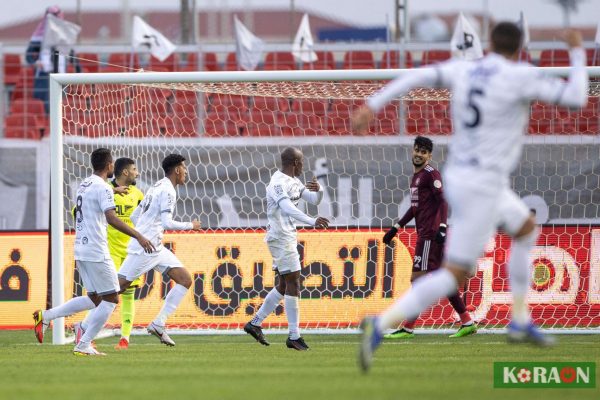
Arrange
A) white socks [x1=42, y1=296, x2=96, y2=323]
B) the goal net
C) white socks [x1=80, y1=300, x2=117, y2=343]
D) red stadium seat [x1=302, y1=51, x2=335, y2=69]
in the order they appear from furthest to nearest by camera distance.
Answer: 1. red stadium seat [x1=302, y1=51, x2=335, y2=69]
2. the goal net
3. white socks [x1=42, y1=296, x2=96, y2=323]
4. white socks [x1=80, y1=300, x2=117, y2=343]

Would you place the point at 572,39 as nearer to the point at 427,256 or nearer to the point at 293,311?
the point at 293,311

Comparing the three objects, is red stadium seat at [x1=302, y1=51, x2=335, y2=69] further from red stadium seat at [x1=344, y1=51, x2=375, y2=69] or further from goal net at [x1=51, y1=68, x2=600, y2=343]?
goal net at [x1=51, y1=68, x2=600, y2=343]

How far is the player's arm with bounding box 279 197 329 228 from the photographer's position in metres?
10.4

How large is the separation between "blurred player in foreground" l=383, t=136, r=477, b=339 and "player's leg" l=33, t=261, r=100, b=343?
127 inches

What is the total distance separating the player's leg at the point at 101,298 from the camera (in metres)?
10.1

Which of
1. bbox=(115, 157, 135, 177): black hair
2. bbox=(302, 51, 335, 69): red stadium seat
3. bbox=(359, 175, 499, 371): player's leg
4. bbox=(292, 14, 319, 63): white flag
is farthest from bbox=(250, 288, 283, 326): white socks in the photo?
bbox=(302, 51, 335, 69): red stadium seat

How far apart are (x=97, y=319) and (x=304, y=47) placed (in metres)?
11.8

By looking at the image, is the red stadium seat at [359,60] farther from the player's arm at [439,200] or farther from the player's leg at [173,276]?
the player's leg at [173,276]

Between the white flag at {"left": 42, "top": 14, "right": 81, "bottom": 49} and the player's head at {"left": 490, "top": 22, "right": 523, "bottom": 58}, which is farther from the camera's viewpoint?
the white flag at {"left": 42, "top": 14, "right": 81, "bottom": 49}

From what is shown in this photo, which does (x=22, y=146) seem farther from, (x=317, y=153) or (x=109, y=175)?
(x=109, y=175)

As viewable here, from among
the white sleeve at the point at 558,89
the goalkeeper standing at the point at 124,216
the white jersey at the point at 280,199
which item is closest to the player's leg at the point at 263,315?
the white jersey at the point at 280,199

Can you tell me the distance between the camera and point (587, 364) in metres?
8.46

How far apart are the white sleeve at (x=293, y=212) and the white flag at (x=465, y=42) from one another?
32.6ft

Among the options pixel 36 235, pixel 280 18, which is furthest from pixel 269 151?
pixel 280 18
